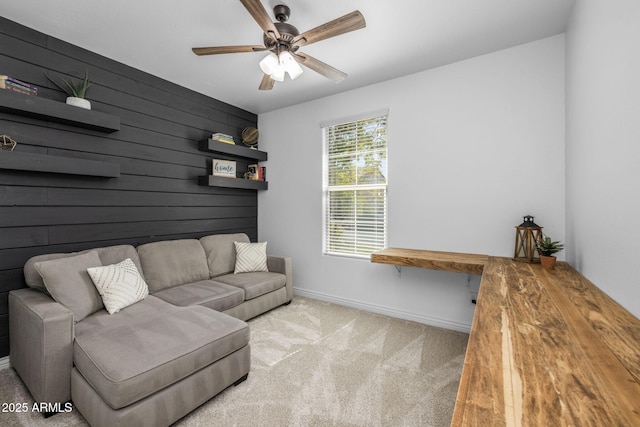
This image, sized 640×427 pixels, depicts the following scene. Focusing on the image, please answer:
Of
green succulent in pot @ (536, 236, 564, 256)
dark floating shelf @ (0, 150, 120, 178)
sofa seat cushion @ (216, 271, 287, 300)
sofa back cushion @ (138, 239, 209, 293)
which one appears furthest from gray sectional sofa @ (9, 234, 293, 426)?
green succulent in pot @ (536, 236, 564, 256)

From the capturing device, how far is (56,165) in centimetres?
223

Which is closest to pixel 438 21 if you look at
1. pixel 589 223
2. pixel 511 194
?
pixel 511 194

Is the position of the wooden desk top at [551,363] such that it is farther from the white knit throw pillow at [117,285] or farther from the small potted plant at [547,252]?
the white knit throw pillow at [117,285]

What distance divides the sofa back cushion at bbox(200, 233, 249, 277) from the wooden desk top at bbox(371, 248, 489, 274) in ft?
5.78

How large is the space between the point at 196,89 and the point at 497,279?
3.63m

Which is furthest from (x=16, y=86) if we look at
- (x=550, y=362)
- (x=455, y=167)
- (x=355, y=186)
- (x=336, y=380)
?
(x=455, y=167)

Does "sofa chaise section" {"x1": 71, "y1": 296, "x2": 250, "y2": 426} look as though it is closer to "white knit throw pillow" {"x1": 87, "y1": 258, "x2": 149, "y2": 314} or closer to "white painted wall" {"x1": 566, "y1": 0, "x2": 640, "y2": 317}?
"white knit throw pillow" {"x1": 87, "y1": 258, "x2": 149, "y2": 314}

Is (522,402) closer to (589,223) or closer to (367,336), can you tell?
(589,223)

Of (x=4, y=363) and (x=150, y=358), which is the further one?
(x=4, y=363)

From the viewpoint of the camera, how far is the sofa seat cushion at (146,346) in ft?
4.58

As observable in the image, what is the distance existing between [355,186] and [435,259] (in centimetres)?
136

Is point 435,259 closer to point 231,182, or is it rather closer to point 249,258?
point 249,258

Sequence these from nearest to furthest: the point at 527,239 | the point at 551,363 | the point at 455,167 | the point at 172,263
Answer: the point at 551,363
the point at 527,239
the point at 455,167
the point at 172,263

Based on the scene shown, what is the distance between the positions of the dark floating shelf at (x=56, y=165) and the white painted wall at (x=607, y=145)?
3.43m
